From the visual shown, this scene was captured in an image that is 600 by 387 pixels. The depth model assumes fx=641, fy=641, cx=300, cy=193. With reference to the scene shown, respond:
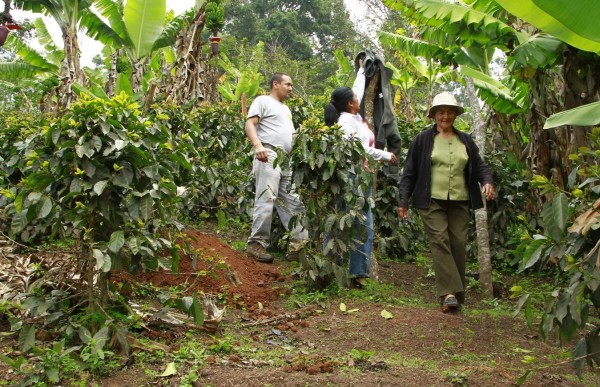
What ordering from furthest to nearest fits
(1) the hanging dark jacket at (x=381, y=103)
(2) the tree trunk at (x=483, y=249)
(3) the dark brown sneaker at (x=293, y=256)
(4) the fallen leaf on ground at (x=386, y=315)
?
(3) the dark brown sneaker at (x=293, y=256)
(1) the hanging dark jacket at (x=381, y=103)
(2) the tree trunk at (x=483, y=249)
(4) the fallen leaf on ground at (x=386, y=315)

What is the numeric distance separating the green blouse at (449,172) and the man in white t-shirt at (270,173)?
1373mm

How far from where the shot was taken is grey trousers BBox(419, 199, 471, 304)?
4.88m

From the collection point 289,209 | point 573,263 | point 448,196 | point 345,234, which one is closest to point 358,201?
point 345,234

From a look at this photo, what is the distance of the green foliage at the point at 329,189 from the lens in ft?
16.1

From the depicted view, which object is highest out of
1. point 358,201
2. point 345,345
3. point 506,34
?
point 506,34

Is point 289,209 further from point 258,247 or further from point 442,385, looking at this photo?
point 442,385

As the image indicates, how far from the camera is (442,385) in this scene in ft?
10.6

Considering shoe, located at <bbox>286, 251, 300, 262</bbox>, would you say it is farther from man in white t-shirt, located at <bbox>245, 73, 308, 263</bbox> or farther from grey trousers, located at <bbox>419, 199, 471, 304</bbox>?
grey trousers, located at <bbox>419, 199, 471, 304</bbox>

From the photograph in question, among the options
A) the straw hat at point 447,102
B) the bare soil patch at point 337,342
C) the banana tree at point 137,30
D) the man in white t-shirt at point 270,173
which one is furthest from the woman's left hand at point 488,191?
the banana tree at point 137,30

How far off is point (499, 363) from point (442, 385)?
54 centimetres

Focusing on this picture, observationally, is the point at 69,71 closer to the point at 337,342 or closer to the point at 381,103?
the point at 381,103

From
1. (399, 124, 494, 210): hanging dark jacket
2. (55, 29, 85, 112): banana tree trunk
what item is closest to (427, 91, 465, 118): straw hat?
(399, 124, 494, 210): hanging dark jacket

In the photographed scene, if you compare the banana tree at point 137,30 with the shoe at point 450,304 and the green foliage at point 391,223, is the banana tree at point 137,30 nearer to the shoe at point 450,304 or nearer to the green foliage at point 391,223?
the green foliage at point 391,223

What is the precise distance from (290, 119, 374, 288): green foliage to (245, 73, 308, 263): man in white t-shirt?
67 cm
